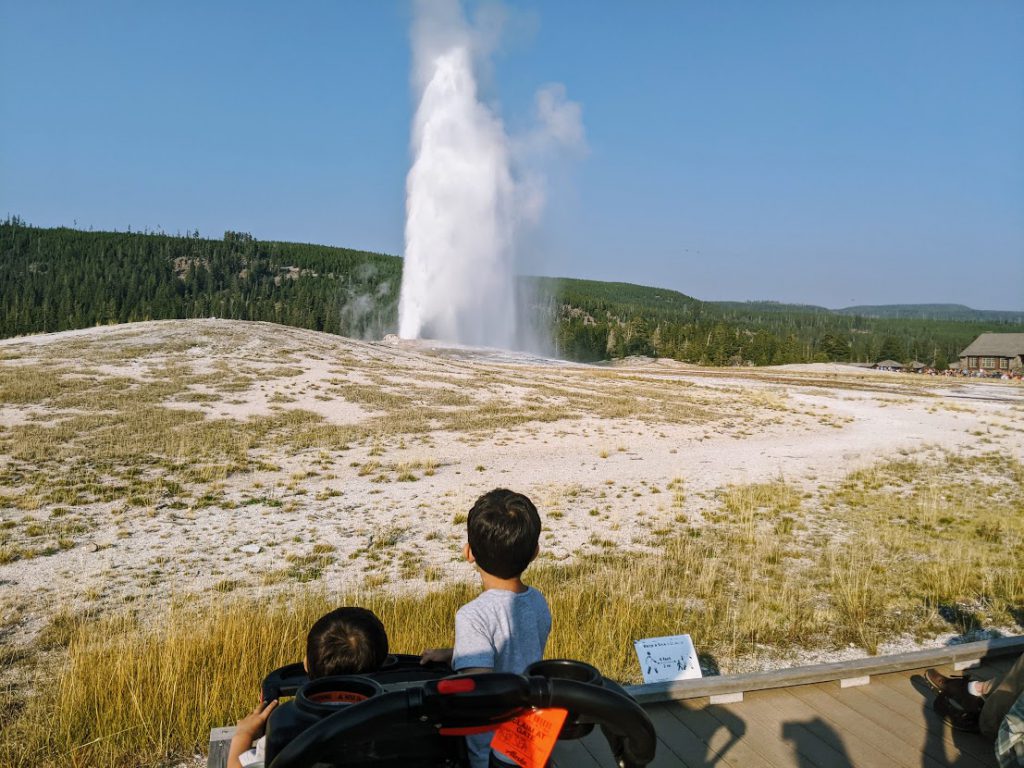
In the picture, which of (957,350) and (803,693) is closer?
(803,693)

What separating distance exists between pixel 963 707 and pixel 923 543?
8124mm

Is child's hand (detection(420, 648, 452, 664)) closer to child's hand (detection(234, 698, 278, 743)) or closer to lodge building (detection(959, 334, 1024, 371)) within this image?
child's hand (detection(234, 698, 278, 743))

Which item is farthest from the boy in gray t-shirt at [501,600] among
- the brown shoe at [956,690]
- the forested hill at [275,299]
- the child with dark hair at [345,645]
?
the forested hill at [275,299]

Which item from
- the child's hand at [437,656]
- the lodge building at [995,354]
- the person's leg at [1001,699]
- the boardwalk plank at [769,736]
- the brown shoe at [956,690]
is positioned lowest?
the boardwalk plank at [769,736]

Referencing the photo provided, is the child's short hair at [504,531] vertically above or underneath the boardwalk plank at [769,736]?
above

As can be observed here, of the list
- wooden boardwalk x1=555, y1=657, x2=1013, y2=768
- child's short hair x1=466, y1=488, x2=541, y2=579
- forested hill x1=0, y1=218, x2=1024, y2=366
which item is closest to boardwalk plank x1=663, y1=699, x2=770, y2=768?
wooden boardwalk x1=555, y1=657, x2=1013, y2=768

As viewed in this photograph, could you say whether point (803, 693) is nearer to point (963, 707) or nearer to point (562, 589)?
point (963, 707)

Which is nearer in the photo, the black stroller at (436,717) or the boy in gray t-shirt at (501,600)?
the black stroller at (436,717)

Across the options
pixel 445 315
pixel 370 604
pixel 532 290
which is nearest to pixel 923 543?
pixel 370 604

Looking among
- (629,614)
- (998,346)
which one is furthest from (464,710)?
(998,346)

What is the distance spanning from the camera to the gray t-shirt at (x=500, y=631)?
2.59 m

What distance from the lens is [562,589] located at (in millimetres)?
8266

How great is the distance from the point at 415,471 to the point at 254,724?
1481 centimetres

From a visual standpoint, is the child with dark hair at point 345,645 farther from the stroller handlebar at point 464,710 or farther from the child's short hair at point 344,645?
the stroller handlebar at point 464,710
